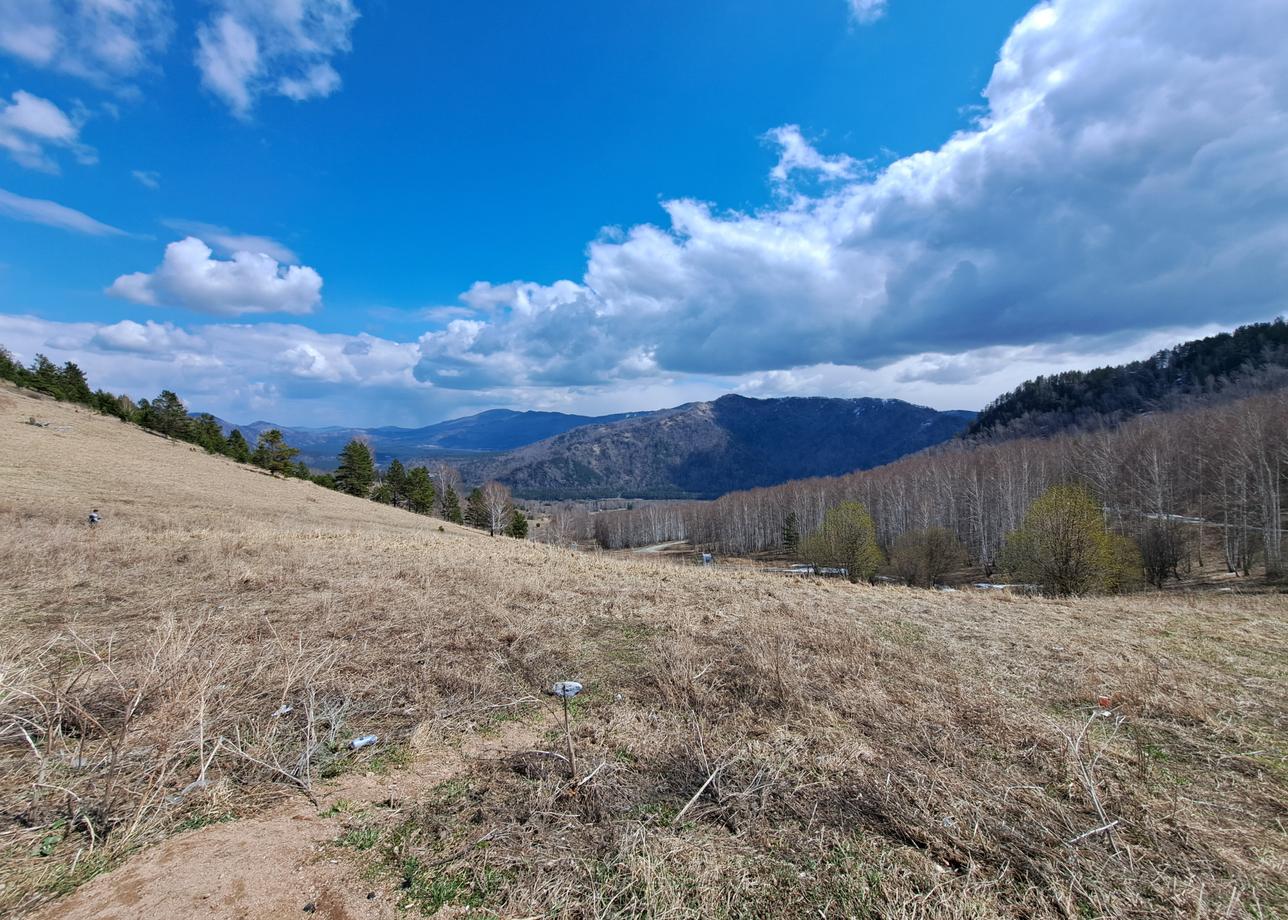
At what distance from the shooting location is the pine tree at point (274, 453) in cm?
5616

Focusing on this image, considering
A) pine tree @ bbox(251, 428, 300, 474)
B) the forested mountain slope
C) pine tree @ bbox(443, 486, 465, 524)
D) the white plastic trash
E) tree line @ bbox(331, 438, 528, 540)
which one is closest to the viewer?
the white plastic trash

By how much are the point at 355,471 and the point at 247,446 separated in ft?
40.8

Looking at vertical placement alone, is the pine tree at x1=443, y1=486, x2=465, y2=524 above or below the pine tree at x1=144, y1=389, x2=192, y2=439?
below

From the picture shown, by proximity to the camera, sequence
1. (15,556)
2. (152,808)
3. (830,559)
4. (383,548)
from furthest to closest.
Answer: (830,559)
(383,548)
(15,556)
(152,808)

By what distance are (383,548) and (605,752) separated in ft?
46.1

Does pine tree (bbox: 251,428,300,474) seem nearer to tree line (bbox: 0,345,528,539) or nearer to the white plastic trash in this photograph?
tree line (bbox: 0,345,528,539)

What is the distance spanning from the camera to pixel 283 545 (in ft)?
48.1

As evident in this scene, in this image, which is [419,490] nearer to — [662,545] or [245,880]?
[662,545]

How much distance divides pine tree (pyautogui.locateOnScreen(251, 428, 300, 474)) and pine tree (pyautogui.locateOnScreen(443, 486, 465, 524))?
18351mm

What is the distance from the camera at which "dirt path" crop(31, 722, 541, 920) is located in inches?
115

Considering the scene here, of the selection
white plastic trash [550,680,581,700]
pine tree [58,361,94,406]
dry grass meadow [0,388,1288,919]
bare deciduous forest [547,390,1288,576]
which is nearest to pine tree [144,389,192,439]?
pine tree [58,361,94,406]

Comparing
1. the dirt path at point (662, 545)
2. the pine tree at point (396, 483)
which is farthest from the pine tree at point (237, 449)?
the dirt path at point (662, 545)

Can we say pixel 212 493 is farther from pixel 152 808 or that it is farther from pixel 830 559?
pixel 830 559

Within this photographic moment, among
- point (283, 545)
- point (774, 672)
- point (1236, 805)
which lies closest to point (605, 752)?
point (774, 672)
